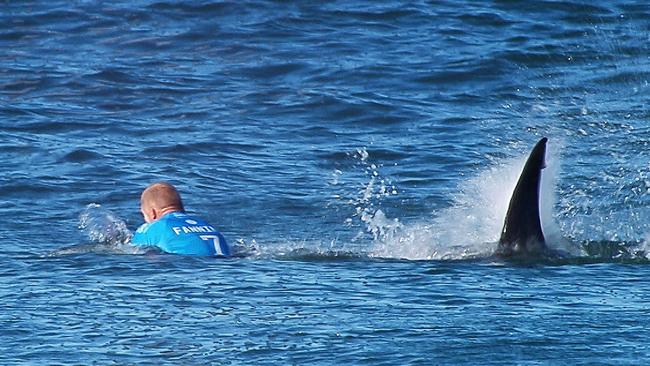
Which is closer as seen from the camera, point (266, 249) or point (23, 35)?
point (266, 249)

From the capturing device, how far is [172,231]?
1171 centimetres

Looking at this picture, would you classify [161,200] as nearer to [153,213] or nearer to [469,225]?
[153,213]

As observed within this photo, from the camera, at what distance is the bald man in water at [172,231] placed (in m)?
11.6

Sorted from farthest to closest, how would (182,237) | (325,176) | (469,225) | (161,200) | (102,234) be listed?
(325,176)
(469,225)
(102,234)
(161,200)
(182,237)

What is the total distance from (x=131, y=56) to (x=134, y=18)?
2040mm

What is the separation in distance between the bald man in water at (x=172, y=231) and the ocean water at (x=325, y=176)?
0.16 metres

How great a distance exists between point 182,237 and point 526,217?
260cm

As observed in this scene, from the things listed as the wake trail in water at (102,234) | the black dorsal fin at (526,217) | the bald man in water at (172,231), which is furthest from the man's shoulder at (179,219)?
the black dorsal fin at (526,217)

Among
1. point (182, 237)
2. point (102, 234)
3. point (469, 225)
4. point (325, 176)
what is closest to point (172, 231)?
point (182, 237)

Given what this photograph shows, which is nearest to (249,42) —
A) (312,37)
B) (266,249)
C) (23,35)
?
(312,37)

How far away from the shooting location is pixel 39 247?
41.1ft

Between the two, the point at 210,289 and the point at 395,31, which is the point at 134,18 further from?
the point at 210,289

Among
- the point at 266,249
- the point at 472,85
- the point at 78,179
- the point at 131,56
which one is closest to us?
the point at 266,249

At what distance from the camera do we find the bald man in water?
38.2 ft
